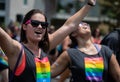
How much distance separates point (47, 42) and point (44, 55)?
186mm

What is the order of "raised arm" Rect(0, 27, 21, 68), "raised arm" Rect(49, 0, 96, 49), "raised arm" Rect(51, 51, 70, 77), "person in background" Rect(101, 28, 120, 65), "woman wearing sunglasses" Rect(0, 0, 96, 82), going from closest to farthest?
"raised arm" Rect(0, 27, 21, 68), "woman wearing sunglasses" Rect(0, 0, 96, 82), "raised arm" Rect(49, 0, 96, 49), "raised arm" Rect(51, 51, 70, 77), "person in background" Rect(101, 28, 120, 65)

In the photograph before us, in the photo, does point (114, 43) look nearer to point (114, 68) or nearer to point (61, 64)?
point (114, 68)

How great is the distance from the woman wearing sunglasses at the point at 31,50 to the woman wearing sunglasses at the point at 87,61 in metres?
0.79

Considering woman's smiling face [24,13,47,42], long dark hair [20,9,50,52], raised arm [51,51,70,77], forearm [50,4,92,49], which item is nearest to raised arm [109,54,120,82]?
raised arm [51,51,70,77]

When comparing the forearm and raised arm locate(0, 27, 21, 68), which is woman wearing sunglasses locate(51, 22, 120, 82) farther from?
raised arm locate(0, 27, 21, 68)

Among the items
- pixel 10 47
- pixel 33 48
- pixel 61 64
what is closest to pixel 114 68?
pixel 61 64

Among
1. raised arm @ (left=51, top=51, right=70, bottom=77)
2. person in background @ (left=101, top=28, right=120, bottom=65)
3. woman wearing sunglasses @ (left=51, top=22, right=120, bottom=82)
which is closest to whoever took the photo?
woman wearing sunglasses @ (left=51, top=22, right=120, bottom=82)

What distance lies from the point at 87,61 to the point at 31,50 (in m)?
1.19

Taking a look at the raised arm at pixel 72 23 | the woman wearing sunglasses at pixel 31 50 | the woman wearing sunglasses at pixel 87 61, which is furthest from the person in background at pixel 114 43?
the woman wearing sunglasses at pixel 31 50

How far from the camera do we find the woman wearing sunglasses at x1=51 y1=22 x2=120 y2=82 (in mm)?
5750

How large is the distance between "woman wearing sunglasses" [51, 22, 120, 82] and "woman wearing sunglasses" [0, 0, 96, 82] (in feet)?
2.58

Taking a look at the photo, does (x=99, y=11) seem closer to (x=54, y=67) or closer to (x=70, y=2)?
(x=70, y=2)

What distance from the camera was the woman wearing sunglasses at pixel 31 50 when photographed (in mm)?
4488

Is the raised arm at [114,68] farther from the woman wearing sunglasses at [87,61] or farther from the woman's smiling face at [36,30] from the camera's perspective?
the woman's smiling face at [36,30]
